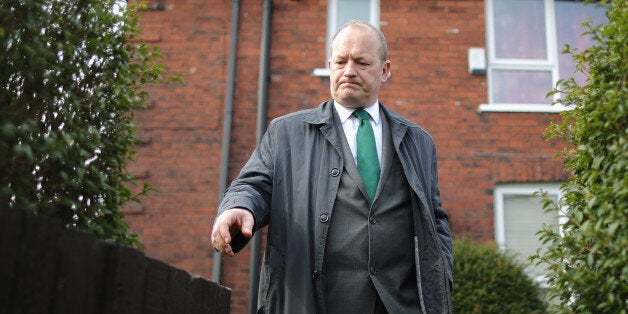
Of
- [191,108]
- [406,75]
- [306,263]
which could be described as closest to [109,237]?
[306,263]

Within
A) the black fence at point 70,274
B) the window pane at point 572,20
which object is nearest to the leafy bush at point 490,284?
the window pane at point 572,20

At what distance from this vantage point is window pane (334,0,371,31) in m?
9.13

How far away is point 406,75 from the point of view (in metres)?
8.67

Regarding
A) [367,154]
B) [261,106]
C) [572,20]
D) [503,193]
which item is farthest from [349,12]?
[367,154]

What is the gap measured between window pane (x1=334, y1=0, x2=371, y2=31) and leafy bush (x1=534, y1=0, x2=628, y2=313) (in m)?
6.13

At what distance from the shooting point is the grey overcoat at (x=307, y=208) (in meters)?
2.78

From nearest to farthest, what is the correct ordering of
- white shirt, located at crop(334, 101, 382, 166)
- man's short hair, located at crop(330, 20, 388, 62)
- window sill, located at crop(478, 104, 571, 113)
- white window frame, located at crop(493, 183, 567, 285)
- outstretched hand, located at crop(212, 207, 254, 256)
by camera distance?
1. outstretched hand, located at crop(212, 207, 254, 256)
2. white shirt, located at crop(334, 101, 382, 166)
3. man's short hair, located at crop(330, 20, 388, 62)
4. white window frame, located at crop(493, 183, 567, 285)
5. window sill, located at crop(478, 104, 571, 113)

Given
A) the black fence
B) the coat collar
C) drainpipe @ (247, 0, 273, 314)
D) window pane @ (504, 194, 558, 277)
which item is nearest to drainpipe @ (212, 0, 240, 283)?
drainpipe @ (247, 0, 273, 314)

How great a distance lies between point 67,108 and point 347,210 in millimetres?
1222

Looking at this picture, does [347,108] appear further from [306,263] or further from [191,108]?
[191,108]

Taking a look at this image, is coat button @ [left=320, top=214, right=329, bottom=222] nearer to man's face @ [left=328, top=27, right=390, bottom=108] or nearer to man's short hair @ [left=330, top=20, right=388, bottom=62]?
man's face @ [left=328, top=27, right=390, bottom=108]

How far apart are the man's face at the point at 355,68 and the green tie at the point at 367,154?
0.30ft

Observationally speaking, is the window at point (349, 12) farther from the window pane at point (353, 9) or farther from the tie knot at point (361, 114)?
the tie knot at point (361, 114)

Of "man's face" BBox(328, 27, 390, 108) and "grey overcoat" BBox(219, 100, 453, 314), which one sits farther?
"man's face" BBox(328, 27, 390, 108)
